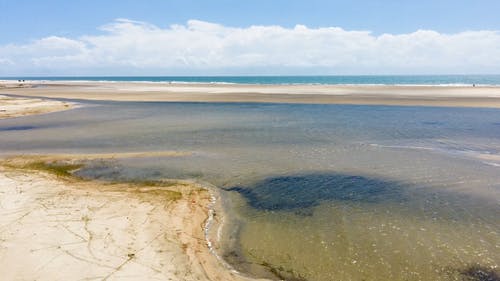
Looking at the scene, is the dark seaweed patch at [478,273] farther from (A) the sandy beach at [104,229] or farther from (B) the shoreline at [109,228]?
(B) the shoreline at [109,228]

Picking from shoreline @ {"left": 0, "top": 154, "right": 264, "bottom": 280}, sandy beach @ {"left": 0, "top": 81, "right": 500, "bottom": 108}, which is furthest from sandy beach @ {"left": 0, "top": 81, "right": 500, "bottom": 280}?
sandy beach @ {"left": 0, "top": 81, "right": 500, "bottom": 108}

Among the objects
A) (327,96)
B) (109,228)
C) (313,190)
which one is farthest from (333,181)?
(327,96)

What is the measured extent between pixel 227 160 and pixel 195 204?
627cm

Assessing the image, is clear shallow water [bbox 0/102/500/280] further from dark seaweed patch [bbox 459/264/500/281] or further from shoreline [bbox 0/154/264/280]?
shoreline [bbox 0/154/264/280]

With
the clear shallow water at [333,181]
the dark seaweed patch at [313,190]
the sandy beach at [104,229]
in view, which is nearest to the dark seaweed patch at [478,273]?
the clear shallow water at [333,181]

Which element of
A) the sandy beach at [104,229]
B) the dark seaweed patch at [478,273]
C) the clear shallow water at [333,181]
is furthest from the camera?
the clear shallow water at [333,181]

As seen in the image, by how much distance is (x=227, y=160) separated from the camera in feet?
60.8

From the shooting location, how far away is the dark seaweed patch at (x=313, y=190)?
1290 cm

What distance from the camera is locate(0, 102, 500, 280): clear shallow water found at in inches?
361

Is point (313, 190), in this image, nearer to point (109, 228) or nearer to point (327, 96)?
point (109, 228)

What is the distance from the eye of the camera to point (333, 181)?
49.5 ft

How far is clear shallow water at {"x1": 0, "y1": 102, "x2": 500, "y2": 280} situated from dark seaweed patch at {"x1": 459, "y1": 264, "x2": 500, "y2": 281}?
9cm

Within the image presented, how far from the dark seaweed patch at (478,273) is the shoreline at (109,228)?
590 centimetres

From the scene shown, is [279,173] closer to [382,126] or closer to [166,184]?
[166,184]
